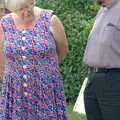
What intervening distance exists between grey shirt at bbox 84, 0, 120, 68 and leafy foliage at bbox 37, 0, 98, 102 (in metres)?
3.52

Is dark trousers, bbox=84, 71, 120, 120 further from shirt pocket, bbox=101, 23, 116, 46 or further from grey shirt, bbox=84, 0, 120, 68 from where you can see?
shirt pocket, bbox=101, 23, 116, 46

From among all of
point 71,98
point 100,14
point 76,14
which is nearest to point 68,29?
point 76,14

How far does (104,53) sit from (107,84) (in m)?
0.26

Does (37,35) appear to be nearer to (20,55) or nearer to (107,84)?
(20,55)

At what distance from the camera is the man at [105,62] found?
4.81 metres

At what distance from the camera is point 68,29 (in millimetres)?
9070

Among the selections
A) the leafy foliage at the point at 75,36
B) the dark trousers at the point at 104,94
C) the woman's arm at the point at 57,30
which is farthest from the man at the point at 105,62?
the leafy foliage at the point at 75,36

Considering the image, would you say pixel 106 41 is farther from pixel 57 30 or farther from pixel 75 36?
pixel 75 36

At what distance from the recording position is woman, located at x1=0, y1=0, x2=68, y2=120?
5711 millimetres

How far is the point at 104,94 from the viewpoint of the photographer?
494 centimetres

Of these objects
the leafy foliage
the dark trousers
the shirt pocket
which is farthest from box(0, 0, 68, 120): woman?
the leafy foliage

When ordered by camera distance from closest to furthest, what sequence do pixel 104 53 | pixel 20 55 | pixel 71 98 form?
1. pixel 104 53
2. pixel 20 55
3. pixel 71 98

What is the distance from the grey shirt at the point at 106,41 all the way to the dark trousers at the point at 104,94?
106 mm

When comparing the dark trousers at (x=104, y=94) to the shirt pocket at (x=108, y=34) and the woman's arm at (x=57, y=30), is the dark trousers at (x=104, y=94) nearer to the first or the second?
the shirt pocket at (x=108, y=34)
